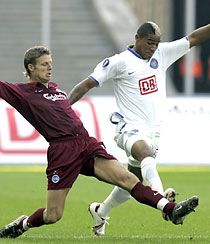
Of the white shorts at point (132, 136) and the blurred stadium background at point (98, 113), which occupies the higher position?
the white shorts at point (132, 136)

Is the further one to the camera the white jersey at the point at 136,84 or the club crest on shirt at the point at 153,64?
the club crest on shirt at the point at 153,64

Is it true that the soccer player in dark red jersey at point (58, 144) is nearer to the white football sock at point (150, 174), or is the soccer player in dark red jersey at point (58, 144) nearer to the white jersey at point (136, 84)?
the white football sock at point (150, 174)

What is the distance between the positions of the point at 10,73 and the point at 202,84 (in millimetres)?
6756

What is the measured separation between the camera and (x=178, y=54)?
12805 mm

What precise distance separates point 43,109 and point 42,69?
40 centimetres

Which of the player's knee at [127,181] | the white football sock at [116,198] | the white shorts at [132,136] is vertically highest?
the white shorts at [132,136]

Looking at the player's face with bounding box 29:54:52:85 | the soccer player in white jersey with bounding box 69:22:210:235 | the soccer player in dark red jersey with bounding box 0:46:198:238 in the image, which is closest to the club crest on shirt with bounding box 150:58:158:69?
the soccer player in white jersey with bounding box 69:22:210:235

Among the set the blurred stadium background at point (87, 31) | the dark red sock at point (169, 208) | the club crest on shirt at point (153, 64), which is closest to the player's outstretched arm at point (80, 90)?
the club crest on shirt at point (153, 64)

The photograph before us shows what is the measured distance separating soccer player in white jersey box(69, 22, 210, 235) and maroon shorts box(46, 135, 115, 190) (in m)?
0.93

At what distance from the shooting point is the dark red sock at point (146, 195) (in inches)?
439

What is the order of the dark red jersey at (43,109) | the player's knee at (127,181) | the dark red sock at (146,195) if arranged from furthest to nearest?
the dark red jersey at (43,109) < the player's knee at (127,181) < the dark red sock at (146,195)

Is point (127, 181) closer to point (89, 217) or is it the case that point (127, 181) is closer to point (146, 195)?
point (146, 195)

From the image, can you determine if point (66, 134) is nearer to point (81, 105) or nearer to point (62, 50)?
point (81, 105)

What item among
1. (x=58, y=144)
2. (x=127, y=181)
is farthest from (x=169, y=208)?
(x=58, y=144)
